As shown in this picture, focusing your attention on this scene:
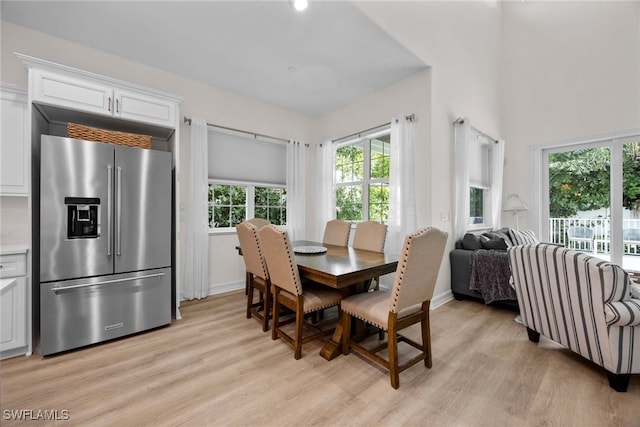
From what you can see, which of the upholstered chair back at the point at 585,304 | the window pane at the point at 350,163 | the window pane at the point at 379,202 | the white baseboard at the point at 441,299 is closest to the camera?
the upholstered chair back at the point at 585,304

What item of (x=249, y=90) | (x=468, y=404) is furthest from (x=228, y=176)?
(x=468, y=404)

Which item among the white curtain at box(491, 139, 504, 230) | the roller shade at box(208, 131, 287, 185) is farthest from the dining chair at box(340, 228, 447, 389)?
the white curtain at box(491, 139, 504, 230)

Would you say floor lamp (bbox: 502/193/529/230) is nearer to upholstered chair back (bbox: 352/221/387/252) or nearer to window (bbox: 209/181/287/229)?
Result: upholstered chair back (bbox: 352/221/387/252)

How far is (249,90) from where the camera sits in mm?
3727

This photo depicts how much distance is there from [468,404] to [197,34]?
377 centimetres

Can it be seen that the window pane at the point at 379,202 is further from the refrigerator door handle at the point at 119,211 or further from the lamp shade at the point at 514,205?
the refrigerator door handle at the point at 119,211

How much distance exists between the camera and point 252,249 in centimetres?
253

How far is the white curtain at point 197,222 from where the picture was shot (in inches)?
133

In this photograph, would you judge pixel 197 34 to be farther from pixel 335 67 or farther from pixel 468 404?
pixel 468 404

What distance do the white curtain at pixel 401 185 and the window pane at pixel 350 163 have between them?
0.85 meters

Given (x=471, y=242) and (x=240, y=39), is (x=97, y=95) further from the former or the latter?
(x=471, y=242)

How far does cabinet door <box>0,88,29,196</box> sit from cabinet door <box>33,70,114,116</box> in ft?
0.97

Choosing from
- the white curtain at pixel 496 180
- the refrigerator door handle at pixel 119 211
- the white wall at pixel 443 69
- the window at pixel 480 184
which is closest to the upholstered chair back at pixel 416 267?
the white wall at pixel 443 69

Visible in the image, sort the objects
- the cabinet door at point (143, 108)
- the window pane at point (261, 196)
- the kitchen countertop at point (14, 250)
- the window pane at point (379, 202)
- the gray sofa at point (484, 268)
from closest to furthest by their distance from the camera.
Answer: the kitchen countertop at point (14, 250) < the cabinet door at point (143, 108) < the gray sofa at point (484, 268) < the window pane at point (379, 202) < the window pane at point (261, 196)
